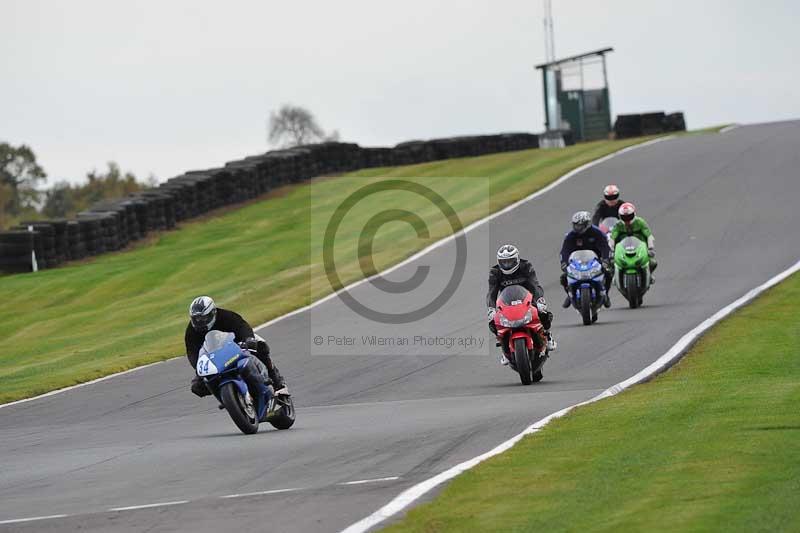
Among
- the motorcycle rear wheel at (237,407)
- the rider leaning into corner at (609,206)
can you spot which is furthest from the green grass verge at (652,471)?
the rider leaning into corner at (609,206)

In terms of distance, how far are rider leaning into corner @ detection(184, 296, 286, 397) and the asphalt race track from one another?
22.2 inches

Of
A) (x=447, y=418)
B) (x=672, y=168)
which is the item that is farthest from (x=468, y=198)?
(x=447, y=418)

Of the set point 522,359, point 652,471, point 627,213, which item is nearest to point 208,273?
point 627,213

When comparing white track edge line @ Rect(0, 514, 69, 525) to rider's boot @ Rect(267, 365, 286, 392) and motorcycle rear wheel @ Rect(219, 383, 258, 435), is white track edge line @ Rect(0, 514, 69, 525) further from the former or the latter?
rider's boot @ Rect(267, 365, 286, 392)

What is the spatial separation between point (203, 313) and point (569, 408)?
3.59 meters

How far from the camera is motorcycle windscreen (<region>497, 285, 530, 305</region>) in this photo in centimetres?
1645

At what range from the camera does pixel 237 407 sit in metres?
13.6

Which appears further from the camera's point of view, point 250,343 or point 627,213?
point 627,213

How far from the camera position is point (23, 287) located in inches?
1362

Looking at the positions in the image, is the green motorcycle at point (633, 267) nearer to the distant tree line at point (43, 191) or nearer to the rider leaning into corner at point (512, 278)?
the rider leaning into corner at point (512, 278)

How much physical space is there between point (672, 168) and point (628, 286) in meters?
16.3

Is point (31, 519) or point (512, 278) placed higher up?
point (512, 278)

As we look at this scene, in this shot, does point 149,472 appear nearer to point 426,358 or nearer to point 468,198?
point 426,358

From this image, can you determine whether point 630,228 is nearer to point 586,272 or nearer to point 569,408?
point 586,272
